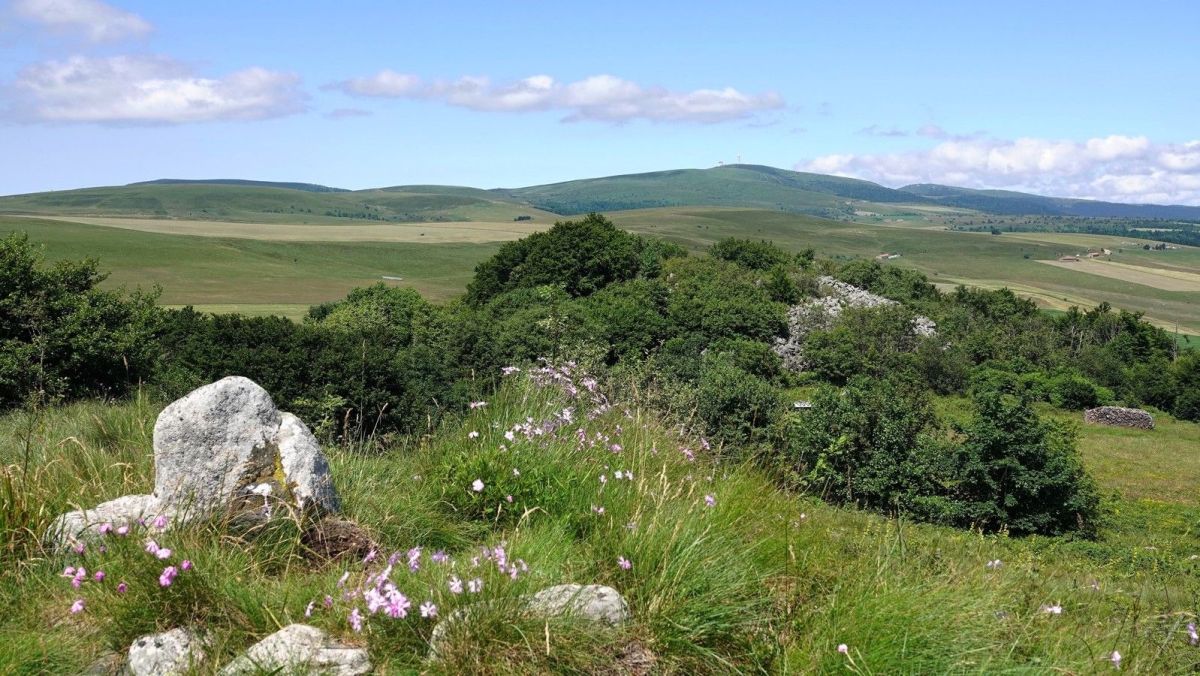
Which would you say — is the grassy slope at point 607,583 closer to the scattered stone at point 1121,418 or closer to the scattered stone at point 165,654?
the scattered stone at point 165,654

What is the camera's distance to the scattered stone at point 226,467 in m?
4.75

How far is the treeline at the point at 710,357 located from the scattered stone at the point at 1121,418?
10.2 ft

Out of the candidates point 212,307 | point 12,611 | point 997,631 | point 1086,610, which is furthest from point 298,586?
point 212,307

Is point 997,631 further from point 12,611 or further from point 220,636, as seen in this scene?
point 12,611

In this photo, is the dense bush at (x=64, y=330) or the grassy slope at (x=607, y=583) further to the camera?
the dense bush at (x=64, y=330)

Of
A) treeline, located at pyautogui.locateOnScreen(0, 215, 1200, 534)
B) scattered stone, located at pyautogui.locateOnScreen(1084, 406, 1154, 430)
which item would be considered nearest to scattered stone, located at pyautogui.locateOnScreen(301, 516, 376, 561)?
treeline, located at pyautogui.locateOnScreen(0, 215, 1200, 534)

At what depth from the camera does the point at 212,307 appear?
288 feet

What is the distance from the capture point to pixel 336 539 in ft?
16.5

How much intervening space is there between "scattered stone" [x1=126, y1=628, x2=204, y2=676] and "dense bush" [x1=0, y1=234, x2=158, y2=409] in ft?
49.6

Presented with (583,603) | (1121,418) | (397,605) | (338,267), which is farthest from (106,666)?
(338,267)

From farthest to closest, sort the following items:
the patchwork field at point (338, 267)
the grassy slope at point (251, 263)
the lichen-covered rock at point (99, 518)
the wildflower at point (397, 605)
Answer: the patchwork field at point (338, 267) → the grassy slope at point (251, 263) → the lichen-covered rock at point (99, 518) → the wildflower at point (397, 605)

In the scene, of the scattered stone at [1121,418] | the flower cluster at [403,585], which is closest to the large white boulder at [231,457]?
the flower cluster at [403,585]

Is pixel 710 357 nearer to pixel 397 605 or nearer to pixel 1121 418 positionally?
pixel 1121 418

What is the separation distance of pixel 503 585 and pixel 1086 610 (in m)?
3.56
